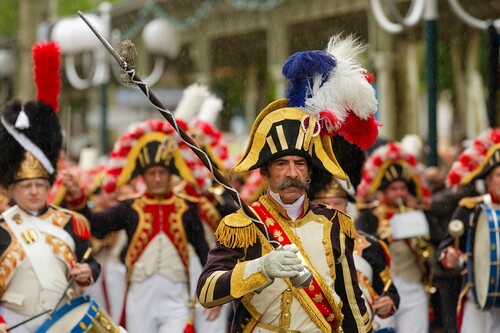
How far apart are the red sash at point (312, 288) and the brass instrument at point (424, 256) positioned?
4499mm

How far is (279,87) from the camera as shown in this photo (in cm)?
2097

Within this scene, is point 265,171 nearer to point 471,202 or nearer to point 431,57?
point 471,202

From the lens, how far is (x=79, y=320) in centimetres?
743

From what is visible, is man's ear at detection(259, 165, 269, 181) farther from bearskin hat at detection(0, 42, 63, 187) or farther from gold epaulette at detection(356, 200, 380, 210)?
gold epaulette at detection(356, 200, 380, 210)

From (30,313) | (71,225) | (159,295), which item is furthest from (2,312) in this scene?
(159,295)

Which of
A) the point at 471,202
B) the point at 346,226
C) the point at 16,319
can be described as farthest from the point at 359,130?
the point at 471,202

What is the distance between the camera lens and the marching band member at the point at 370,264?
779 centimetres

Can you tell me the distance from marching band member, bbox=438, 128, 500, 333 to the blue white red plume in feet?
8.69

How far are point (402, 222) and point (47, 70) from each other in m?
3.34

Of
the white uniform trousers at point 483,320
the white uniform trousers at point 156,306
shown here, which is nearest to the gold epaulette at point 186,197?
the white uniform trousers at point 156,306

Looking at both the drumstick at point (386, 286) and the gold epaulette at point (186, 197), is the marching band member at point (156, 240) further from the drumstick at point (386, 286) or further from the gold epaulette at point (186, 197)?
the drumstick at point (386, 286)

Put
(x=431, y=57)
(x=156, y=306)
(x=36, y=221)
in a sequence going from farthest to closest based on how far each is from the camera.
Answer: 1. (x=431, y=57)
2. (x=156, y=306)
3. (x=36, y=221)

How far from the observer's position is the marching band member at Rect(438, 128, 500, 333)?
27.2 feet

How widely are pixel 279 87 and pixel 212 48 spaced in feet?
16.2
